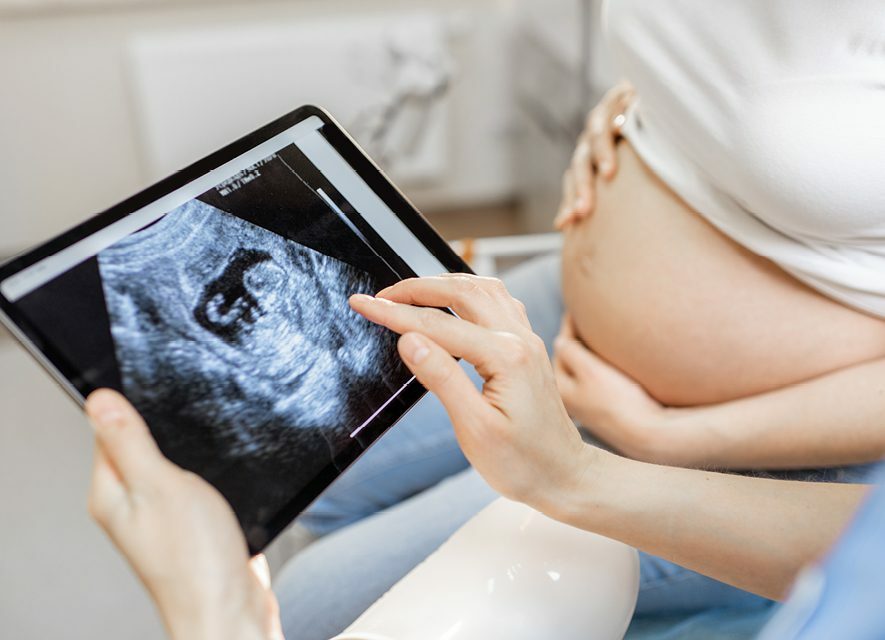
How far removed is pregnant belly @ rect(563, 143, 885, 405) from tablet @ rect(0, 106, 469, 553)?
239 millimetres

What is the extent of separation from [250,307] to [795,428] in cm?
43

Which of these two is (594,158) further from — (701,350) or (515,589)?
(515,589)

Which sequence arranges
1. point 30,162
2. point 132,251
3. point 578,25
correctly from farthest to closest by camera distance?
point 30,162 < point 578,25 < point 132,251

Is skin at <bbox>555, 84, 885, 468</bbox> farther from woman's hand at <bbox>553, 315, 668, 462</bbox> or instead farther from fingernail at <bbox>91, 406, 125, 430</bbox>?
fingernail at <bbox>91, 406, 125, 430</bbox>

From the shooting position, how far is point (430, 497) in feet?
2.49

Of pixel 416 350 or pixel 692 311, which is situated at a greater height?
pixel 416 350

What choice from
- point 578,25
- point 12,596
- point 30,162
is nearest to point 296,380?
point 12,596

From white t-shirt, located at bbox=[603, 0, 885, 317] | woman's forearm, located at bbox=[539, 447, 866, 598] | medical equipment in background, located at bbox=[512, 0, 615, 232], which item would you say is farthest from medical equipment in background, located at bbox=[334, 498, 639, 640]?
medical equipment in background, located at bbox=[512, 0, 615, 232]

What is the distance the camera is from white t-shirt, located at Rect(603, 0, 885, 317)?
65 cm

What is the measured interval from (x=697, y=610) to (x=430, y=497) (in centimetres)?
25

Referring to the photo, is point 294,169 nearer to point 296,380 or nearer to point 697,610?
point 296,380

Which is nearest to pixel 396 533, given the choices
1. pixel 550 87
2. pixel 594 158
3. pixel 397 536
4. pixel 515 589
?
pixel 397 536

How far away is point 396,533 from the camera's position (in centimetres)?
73

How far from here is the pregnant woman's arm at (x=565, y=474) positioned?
0.48 m
